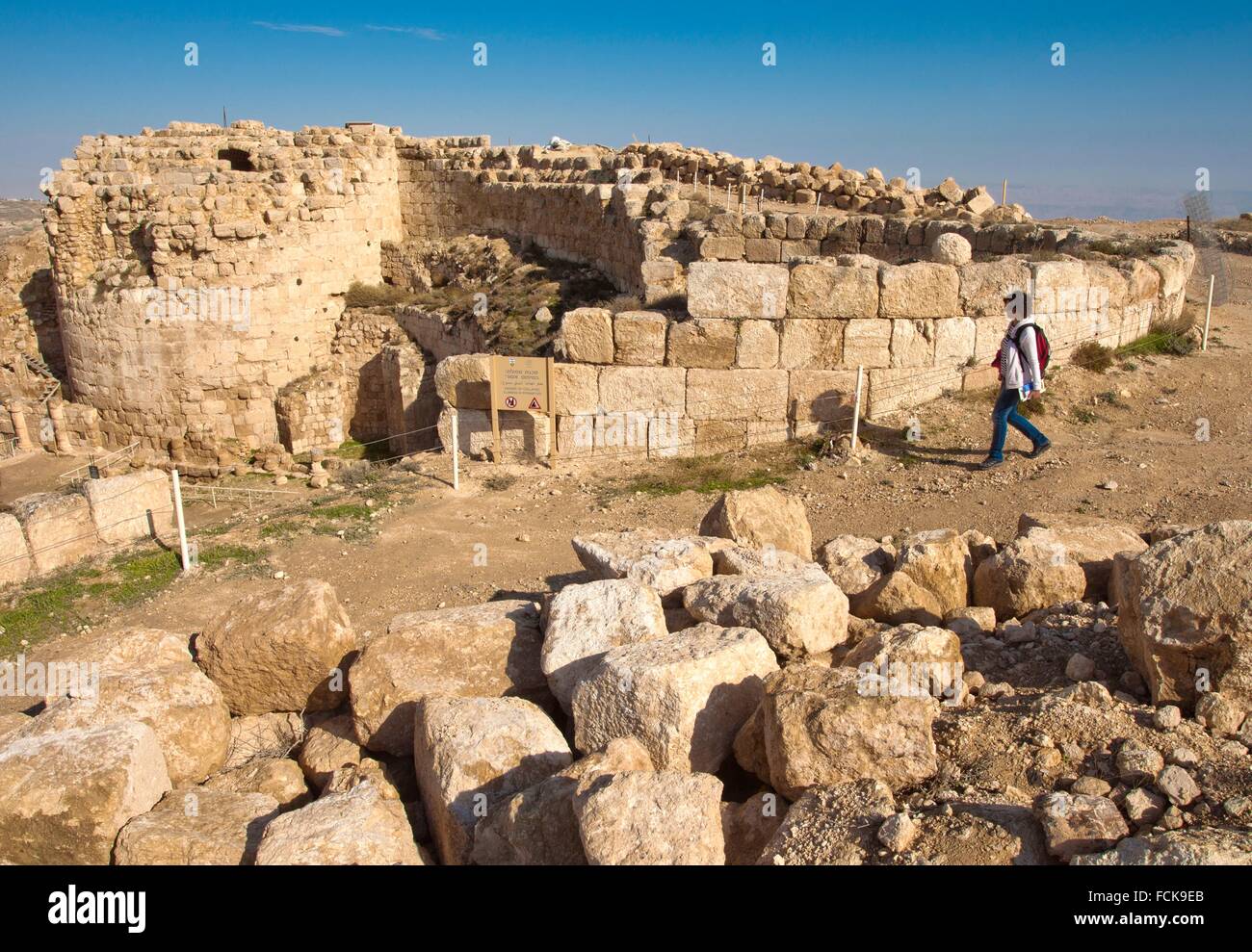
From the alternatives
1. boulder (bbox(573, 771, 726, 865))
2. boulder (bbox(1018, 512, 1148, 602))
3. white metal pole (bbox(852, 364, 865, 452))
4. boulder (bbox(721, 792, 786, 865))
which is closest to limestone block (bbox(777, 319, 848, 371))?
white metal pole (bbox(852, 364, 865, 452))

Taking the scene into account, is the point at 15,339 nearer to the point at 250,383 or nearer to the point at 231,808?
the point at 250,383

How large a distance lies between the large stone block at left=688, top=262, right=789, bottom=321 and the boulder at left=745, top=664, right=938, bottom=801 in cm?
643

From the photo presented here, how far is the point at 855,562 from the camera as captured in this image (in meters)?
6.04

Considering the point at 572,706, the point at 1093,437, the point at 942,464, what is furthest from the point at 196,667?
the point at 1093,437

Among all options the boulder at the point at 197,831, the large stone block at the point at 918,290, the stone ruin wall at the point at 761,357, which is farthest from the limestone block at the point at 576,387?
the boulder at the point at 197,831

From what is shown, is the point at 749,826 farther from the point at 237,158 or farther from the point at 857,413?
the point at 237,158

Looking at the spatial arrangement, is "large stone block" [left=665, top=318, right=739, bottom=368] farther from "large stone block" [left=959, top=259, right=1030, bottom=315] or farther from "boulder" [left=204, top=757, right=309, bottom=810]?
"boulder" [left=204, top=757, right=309, bottom=810]

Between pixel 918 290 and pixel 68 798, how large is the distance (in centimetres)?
859

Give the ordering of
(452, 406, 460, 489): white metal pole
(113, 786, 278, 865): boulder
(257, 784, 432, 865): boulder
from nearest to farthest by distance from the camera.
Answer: (257, 784, 432, 865): boulder < (113, 786, 278, 865): boulder < (452, 406, 460, 489): white metal pole

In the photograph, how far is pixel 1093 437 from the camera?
30.2 feet

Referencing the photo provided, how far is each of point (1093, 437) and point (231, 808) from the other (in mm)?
8330

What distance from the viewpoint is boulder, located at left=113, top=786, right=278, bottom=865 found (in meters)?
3.75

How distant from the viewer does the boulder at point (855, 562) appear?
5.86m

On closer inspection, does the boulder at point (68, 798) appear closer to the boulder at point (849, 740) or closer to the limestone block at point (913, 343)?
the boulder at point (849, 740)
